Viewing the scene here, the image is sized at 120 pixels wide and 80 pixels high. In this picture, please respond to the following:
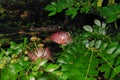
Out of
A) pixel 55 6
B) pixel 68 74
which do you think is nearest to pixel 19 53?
pixel 55 6

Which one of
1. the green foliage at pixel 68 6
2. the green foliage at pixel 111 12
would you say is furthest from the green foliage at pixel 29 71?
the green foliage at pixel 68 6

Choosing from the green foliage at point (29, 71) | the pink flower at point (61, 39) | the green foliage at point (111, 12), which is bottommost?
the pink flower at point (61, 39)

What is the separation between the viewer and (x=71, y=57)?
124cm

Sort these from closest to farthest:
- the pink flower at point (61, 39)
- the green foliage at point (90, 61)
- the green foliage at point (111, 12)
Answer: the green foliage at point (90, 61)
the green foliage at point (111, 12)
the pink flower at point (61, 39)

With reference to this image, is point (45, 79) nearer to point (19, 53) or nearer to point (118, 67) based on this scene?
point (118, 67)

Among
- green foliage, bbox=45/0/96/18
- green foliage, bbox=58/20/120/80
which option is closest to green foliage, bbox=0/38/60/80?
green foliage, bbox=58/20/120/80

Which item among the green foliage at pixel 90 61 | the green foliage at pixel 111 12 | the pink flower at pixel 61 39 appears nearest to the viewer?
the green foliage at pixel 90 61

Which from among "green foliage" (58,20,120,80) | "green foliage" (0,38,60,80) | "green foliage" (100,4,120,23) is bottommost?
"green foliage" (0,38,60,80)

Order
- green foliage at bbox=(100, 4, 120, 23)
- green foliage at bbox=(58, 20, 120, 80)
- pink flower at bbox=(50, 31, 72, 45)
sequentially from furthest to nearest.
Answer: pink flower at bbox=(50, 31, 72, 45)
green foliage at bbox=(100, 4, 120, 23)
green foliage at bbox=(58, 20, 120, 80)

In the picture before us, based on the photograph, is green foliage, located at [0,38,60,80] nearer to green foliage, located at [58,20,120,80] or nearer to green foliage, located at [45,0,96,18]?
green foliage, located at [58,20,120,80]

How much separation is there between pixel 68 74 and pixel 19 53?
82 cm

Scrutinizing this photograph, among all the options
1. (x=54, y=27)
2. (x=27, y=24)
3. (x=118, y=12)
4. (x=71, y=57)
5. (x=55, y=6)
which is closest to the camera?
(x=71, y=57)

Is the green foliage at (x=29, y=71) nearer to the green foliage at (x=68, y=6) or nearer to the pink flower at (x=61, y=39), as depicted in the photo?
the pink flower at (x=61, y=39)

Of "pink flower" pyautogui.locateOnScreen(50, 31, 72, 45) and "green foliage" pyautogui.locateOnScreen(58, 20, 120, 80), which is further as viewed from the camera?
"pink flower" pyautogui.locateOnScreen(50, 31, 72, 45)
